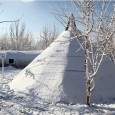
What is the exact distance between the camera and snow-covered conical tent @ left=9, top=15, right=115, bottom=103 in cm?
908

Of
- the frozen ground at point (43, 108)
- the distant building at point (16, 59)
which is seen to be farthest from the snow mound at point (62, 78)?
the distant building at point (16, 59)

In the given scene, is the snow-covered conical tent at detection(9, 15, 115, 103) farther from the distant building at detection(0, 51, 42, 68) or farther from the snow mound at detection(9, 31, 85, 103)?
the distant building at detection(0, 51, 42, 68)

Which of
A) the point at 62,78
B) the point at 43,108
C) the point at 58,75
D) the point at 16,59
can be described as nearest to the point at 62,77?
the point at 62,78

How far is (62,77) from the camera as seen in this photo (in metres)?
9.57

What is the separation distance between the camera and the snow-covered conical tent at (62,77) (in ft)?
29.8

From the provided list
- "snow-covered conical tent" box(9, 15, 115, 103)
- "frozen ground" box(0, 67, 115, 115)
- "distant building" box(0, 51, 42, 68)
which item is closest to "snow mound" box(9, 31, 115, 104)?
"snow-covered conical tent" box(9, 15, 115, 103)

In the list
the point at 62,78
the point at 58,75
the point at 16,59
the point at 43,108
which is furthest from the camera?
the point at 16,59

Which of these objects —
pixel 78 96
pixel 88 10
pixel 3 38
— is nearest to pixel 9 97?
pixel 78 96

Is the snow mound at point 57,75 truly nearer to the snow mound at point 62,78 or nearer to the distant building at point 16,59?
the snow mound at point 62,78

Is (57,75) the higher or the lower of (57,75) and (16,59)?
the higher

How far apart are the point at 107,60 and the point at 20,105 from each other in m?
3.73

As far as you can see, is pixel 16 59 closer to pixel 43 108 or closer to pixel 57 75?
pixel 57 75

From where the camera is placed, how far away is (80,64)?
10.0 meters

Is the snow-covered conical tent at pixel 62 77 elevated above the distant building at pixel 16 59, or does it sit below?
above
